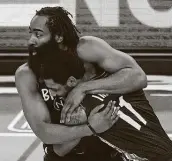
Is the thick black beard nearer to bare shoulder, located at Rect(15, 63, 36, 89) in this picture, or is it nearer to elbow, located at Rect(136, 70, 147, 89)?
bare shoulder, located at Rect(15, 63, 36, 89)

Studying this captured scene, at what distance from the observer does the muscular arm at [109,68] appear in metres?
1.33

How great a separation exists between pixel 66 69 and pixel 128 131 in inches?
11.0

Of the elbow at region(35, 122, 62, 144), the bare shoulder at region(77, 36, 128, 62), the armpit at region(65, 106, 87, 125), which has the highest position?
the bare shoulder at region(77, 36, 128, 62)

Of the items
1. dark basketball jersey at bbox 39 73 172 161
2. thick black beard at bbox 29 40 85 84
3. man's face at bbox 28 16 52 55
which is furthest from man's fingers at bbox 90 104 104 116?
man's face at bbox 28 16 52 55

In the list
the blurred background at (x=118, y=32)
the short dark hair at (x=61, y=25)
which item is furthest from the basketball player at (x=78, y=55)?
the blurred background at (x=118, y=32)

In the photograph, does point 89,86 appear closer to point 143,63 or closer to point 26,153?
point 143,63

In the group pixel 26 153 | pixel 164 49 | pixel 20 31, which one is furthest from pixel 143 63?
pixel 26 153

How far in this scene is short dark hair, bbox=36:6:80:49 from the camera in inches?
51.5

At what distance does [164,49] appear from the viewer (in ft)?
5.33

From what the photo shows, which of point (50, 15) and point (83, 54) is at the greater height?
point (50, 15)

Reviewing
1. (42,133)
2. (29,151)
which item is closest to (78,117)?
(42,133)

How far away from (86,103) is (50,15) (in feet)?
0.97

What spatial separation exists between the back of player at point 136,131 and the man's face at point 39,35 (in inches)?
8.4

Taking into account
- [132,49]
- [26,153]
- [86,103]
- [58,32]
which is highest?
[58,32]
